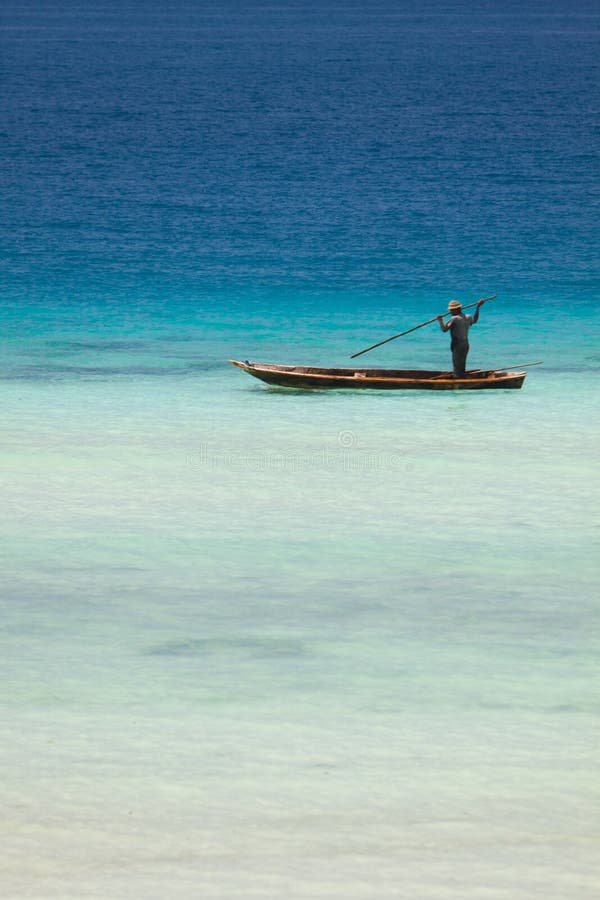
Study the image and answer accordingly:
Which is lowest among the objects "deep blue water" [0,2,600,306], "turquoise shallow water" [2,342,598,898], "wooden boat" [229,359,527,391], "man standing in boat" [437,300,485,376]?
"turquoise shallow water" [2,342,598,898]

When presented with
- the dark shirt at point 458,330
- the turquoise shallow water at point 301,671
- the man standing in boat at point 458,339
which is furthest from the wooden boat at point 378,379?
the turquoise shallow water at point 301,671

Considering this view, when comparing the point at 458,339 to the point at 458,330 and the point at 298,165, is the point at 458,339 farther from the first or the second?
the point at 298,165

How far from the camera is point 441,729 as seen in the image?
9.17m

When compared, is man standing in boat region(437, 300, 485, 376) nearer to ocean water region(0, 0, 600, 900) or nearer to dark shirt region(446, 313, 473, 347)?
dark shirt region(446, 313, 473, 347)

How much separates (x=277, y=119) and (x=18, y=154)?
15927mm

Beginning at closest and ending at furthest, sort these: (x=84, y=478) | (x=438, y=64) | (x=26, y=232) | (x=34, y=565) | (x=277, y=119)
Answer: (x=34, y=565) → (x=84, y=478) → (x=26, y=232) → (x=277, y=119) → (x=438, y=64)

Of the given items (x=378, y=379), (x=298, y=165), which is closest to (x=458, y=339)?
(x=378, y=379)

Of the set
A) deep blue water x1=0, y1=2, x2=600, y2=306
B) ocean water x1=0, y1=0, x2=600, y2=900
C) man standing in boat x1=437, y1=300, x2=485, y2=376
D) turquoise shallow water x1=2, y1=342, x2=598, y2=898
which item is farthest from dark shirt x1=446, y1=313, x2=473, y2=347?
deep blue water x1=0, y1=2, x2=600, y2=306

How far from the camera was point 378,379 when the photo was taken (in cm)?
2292

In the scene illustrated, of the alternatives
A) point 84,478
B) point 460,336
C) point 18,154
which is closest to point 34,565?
point 84,478

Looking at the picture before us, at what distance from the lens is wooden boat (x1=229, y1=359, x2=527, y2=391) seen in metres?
23.0

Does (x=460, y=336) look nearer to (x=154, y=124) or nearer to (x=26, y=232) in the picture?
(x=26, y=232)

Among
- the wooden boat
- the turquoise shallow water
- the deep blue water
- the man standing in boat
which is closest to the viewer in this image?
the turquoise shallow water

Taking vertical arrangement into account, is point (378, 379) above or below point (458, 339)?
below
